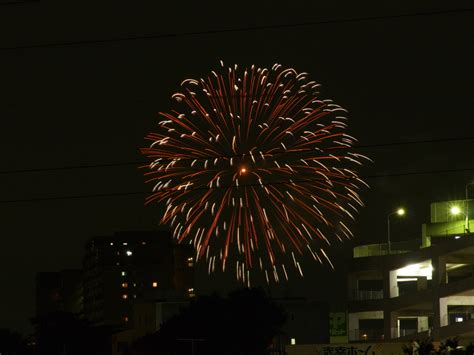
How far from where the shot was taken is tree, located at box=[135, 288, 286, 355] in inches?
4663

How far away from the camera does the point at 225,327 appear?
119750mm

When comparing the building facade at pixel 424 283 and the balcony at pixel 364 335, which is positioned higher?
the building facade at pixel 424 283

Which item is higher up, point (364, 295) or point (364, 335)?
point (364, 295)

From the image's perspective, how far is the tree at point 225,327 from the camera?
118438 millimetres

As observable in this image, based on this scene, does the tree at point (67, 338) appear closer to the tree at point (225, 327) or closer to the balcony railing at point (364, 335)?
the tree at point (225, 327)

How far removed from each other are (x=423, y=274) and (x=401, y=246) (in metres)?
7.18

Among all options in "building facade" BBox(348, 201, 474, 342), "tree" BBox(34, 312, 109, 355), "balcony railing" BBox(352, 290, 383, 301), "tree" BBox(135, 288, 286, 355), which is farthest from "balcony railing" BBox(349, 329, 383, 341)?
"tree" BBox(34, 312, 109, 355)

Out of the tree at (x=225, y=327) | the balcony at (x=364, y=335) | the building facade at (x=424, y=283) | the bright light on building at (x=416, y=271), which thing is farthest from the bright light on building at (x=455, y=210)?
the tree at (x=225, y=327)

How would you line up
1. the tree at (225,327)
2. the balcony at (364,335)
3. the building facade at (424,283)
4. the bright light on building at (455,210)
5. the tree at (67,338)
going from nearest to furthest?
the building facade at (424,283), the bright light on building at (455,210), the balcony at (364,335), the tree at (225,327), the tree at (67,338)

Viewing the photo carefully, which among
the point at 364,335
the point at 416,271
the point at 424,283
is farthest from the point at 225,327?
the point at 424,283

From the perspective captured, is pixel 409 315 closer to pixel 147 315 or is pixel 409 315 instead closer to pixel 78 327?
pixel 147 315

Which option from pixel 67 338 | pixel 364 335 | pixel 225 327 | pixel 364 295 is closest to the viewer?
pixel 364 295

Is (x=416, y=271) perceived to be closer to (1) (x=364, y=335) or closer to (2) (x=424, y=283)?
(2) (x=424, y=283)

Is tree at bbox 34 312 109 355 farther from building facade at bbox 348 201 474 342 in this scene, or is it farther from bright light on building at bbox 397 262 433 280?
bright light on building at bbox 397 262 433 280
